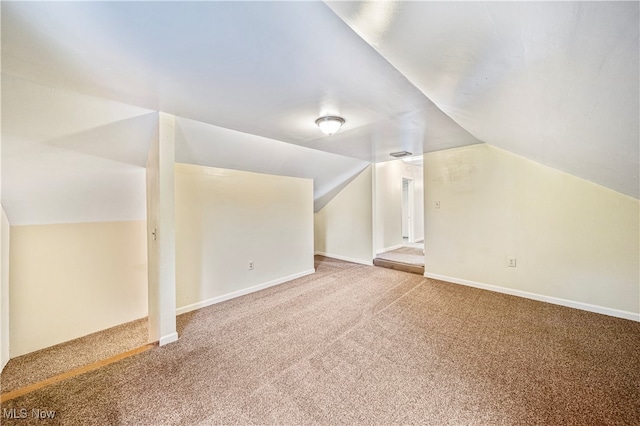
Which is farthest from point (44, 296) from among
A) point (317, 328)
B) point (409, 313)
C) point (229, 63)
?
point (409, 313)

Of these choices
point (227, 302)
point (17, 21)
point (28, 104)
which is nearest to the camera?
point (17, 21)

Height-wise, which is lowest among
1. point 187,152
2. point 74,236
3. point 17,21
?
point 74,236

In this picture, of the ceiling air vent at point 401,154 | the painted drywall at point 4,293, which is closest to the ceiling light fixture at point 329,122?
the ceiling air vent at point 401,154

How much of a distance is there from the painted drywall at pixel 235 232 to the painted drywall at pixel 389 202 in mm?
1590

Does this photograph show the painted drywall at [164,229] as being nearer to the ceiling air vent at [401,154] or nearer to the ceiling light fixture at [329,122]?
the ceiling light fixture at [329,122]

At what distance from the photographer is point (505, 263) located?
3.20 m

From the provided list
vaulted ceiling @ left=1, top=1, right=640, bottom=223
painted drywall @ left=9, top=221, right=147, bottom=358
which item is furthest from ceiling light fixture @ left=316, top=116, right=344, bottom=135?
painted drywall @ left=9, top=221, right=147, bottom=358

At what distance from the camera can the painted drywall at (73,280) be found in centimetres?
230

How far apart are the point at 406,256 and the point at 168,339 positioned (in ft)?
13.7

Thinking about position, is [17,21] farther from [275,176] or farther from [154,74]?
[275,176]

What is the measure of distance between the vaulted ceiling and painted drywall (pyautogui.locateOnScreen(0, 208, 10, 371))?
0.14 meters

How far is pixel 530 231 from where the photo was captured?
9.85 feet

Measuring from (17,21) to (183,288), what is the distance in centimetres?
244

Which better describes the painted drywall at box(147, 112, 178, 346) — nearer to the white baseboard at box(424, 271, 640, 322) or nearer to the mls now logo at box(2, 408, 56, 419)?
the mls now logo at box(2, 408, 56, 419)
